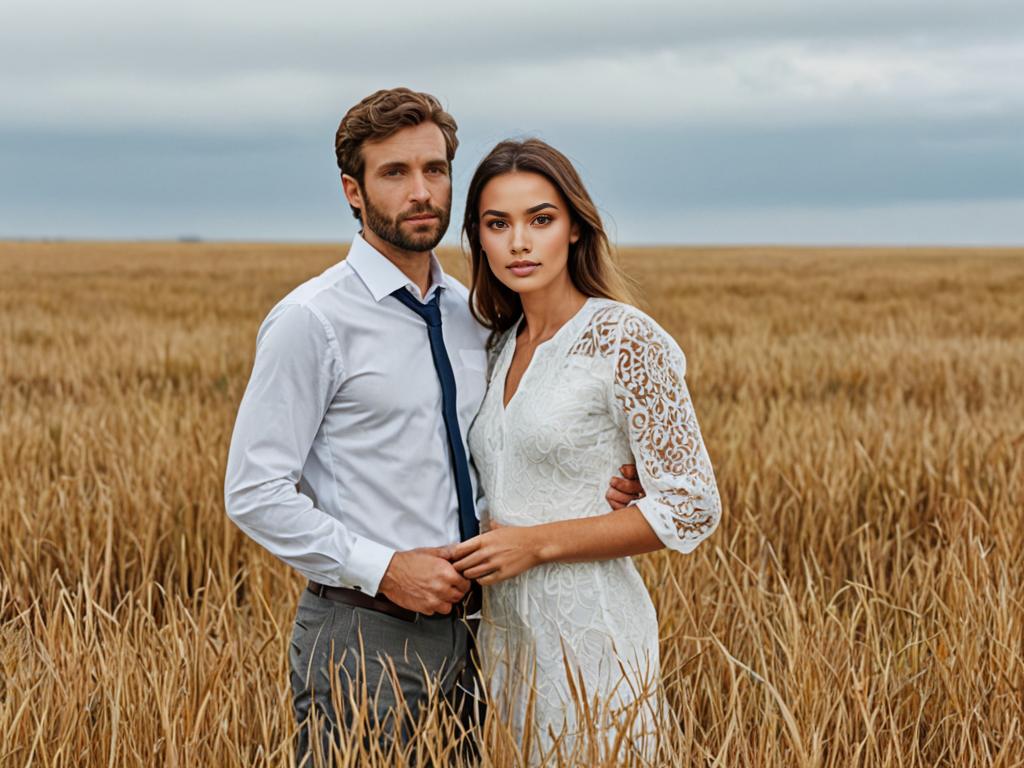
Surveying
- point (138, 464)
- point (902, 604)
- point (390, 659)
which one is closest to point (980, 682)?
point (902, 604)

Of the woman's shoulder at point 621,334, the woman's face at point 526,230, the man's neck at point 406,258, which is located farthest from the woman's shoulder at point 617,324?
the man's neck at point 406,258

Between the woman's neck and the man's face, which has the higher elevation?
the man's face

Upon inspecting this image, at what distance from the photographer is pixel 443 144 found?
1844 mm

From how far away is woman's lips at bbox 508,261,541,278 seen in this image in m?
1.78

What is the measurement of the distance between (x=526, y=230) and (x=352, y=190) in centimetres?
37

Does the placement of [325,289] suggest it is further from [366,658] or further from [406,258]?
[366,658]

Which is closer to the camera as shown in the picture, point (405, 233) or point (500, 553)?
point (500, 553)

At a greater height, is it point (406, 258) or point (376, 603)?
point (406, 258)

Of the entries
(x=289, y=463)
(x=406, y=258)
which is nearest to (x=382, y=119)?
(x=406, y=258)

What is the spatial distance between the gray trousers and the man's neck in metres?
0.61

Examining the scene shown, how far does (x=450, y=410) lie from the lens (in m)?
1.82

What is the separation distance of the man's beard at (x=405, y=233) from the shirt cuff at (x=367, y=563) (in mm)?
531

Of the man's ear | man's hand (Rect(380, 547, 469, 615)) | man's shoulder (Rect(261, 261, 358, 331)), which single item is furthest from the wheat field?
man's shoulder (Rect(261, 261, 358, 331))

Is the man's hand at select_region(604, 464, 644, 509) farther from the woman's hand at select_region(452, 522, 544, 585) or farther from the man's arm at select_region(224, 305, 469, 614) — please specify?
the man's arm at select_region(224, 305, 469, 614)
